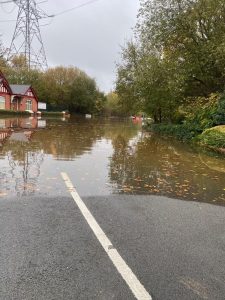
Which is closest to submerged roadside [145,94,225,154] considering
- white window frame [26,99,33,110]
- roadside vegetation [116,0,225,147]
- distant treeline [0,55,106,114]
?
roadside vegetation [116,0,225,147]

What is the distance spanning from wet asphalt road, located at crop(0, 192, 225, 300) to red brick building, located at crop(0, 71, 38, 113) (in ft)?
199

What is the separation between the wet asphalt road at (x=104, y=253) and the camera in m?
3.89

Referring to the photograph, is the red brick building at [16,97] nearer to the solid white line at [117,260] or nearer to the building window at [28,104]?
the building window at [28,104]

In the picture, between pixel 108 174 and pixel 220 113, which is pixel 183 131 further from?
pixel 108 174

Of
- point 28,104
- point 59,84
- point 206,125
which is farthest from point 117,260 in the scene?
point 59,84

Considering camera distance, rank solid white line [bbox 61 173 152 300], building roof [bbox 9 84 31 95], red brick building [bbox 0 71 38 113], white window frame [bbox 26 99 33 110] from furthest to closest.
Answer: white window frame [bbox 26 99 33 110]
building roof [bbox 9 84 31 95]
red brick building [bbox 0 71 38 113]
solid white line [bbox 61 173 152 300]

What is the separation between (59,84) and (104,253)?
9136cm

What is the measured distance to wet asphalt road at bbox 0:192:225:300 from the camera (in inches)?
153

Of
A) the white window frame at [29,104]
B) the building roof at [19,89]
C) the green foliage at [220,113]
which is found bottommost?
the white window frame at [29,104]

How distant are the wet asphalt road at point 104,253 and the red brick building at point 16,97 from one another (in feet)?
199

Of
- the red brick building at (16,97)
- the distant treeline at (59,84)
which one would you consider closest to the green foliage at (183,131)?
the red brick building at (16,97)

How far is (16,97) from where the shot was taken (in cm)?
7256

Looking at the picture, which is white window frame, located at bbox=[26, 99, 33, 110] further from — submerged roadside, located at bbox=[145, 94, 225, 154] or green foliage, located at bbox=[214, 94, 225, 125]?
green foliage, located at bbox=[214, 94, 225, 125]

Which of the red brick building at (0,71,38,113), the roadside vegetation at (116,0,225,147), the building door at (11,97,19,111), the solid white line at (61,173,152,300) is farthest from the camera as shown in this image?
the building door at (11,97,19,111)
